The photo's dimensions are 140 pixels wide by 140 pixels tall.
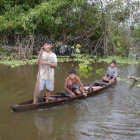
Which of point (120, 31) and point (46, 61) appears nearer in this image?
point (46, 61)

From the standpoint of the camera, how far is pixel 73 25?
17000mm

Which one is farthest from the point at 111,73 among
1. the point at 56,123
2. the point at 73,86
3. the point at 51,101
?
the point at 56,123

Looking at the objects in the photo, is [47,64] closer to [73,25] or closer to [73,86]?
[73,86]

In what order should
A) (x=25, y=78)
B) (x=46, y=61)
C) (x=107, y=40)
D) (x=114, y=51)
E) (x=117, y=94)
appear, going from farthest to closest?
(x=114, y=51)
(x=107, y=40)
(x=25, y=78)
(x=117, y=94)
(x=46, y=61)

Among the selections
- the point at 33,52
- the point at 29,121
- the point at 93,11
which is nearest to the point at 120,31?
the point at 93,11

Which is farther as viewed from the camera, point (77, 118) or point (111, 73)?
point (111, 73)

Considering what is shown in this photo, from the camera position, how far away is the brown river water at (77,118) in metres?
4.57

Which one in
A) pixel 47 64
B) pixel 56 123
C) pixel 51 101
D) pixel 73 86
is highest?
pixel 47 64

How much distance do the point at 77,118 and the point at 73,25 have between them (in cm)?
1238

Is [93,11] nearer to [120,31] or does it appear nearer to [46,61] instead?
[120,31]

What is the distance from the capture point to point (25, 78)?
9.54 m

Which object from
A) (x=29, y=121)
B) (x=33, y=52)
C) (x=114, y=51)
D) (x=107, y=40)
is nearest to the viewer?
(x=29, y=121)

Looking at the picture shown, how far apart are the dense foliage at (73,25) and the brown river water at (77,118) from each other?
6.65m

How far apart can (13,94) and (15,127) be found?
2.53 metres
